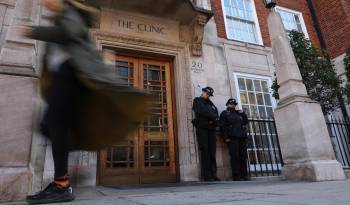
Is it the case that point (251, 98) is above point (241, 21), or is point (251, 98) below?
below

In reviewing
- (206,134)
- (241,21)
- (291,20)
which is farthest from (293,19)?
(206,134)

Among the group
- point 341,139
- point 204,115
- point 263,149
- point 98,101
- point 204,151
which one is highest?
point 204,115

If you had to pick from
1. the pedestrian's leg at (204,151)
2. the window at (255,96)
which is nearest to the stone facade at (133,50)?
the window at (255,96)

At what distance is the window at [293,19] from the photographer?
40.4ft

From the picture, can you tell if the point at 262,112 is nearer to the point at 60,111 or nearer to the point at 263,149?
the point at 263,149

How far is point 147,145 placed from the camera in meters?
7.29

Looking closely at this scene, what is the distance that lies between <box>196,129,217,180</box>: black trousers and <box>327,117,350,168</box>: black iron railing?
4.76 metres

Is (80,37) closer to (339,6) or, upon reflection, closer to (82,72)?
(82,72)

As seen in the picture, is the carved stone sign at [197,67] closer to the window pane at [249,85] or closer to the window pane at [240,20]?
the window pane at [249,85]

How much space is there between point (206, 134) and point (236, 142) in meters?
0.82

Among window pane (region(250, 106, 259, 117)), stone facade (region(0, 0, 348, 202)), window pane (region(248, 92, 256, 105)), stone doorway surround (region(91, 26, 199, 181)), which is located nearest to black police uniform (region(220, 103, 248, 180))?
stone facade (region(0, 0, 348, 202))

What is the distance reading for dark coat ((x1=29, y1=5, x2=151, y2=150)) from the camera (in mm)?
1833

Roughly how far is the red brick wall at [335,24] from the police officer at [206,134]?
26.1 ft

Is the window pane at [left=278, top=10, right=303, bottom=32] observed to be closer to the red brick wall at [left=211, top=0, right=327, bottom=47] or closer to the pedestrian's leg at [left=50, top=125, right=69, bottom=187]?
the red brick wall at [left=211, top=0, right=327, bottom=47]
